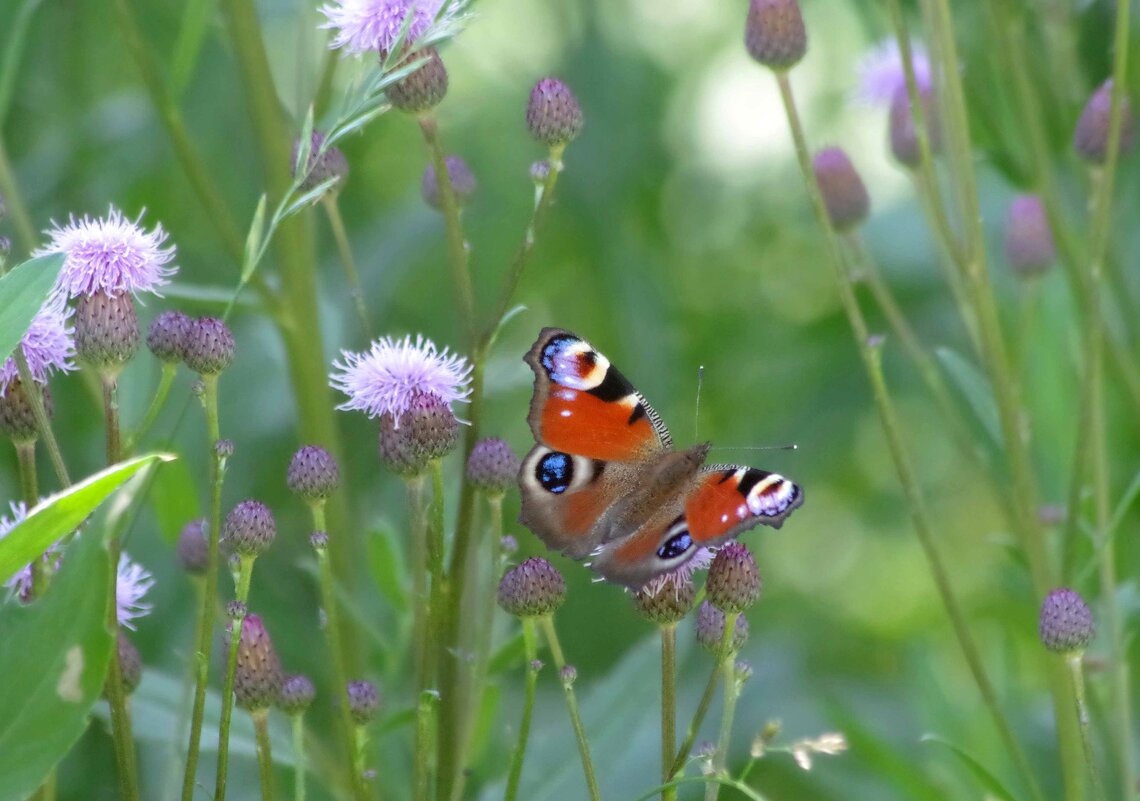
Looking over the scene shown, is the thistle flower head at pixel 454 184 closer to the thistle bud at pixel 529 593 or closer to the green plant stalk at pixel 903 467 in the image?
the green plant stalk at pixel 903 467

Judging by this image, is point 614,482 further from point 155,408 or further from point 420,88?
point 155,408

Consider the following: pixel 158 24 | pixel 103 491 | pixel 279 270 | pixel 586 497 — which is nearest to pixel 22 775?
pixel 103 491

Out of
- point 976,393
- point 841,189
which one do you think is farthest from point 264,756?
point 841,189

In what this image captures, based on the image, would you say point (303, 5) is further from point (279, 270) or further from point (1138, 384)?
point (1138, 384)

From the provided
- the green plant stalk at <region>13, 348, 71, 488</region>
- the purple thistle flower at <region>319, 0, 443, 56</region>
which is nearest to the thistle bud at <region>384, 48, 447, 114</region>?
the purple thistle flower at <region>319, 0, 443, 56</region>

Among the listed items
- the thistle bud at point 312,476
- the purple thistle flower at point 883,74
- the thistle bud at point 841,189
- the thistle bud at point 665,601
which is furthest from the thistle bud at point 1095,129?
the thistle bud at point 312,476

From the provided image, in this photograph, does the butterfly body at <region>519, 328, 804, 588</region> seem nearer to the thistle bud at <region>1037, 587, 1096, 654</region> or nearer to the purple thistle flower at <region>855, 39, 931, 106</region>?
the thistle bud at <region>1037, 587, 1096, 654</region>
